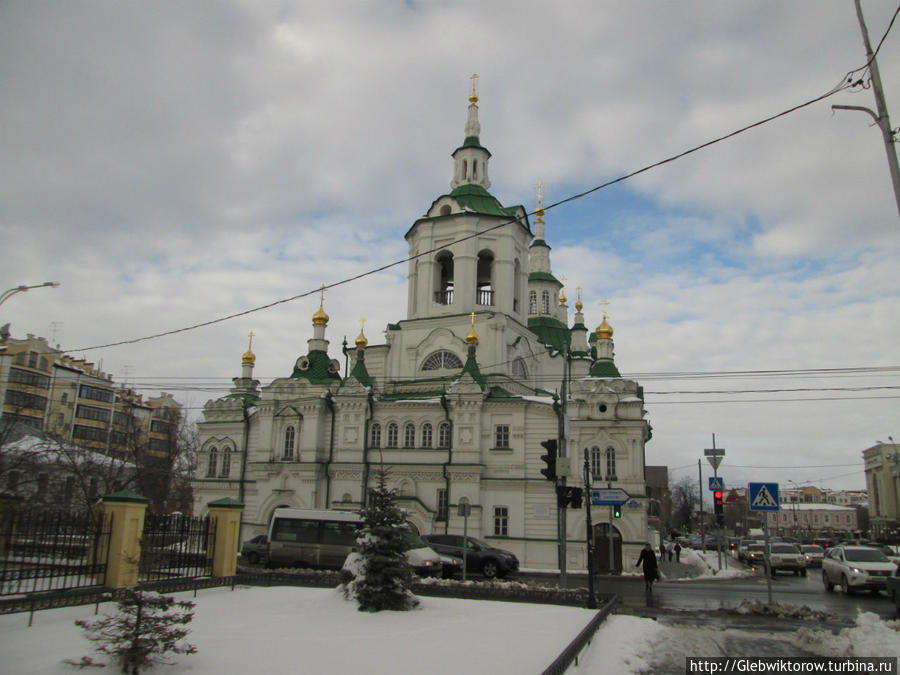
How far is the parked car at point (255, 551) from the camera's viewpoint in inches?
1198

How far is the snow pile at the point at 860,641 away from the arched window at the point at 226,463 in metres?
34.5

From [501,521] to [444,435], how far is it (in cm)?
510

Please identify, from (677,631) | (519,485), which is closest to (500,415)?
(519,485)

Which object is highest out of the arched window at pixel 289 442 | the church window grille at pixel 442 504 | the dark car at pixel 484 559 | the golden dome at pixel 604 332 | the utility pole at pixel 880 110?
the golden dome at pixel 604 332

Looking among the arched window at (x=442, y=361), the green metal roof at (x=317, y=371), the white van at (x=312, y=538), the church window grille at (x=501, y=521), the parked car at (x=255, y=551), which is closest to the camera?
the white van at (x=312, y=538)

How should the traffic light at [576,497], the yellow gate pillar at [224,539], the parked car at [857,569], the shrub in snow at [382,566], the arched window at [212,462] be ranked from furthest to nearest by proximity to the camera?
the arched window at [212,462] → the parked car at [857,569] → the traffic light at [576,497] → the yellow gate pillar at [224,539] → the shrub in snow at [382,566]

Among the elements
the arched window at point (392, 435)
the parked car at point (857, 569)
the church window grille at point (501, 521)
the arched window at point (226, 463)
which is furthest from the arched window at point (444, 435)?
the parked car at point (857, 569)

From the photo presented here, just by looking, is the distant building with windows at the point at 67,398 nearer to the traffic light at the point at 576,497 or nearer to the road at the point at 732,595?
the road at the point at 732,595

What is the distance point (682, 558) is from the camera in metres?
43.5

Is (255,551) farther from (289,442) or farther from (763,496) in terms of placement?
(763,496)

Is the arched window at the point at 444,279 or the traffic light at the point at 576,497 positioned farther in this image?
the arched window at the point at 444,279

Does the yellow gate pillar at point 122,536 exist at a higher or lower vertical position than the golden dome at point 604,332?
lower

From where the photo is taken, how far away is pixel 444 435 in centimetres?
3462

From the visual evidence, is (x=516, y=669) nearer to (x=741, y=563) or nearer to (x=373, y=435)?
(x=373, y=435)
